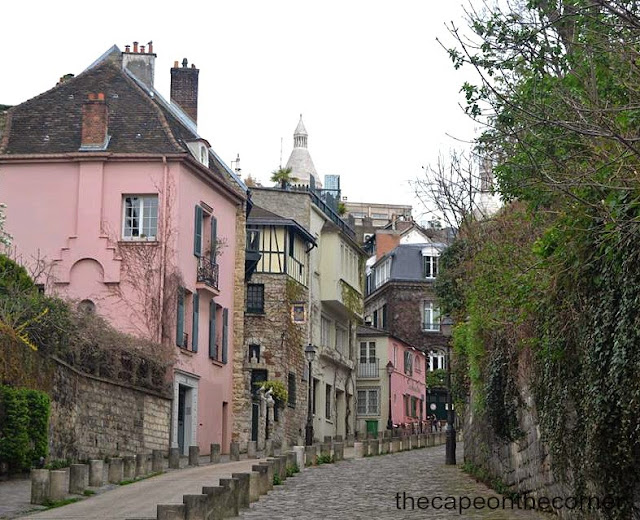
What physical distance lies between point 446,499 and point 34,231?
19.3 m

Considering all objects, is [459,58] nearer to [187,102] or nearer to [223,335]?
[223,335]

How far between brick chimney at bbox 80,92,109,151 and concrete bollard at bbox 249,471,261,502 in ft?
59.4

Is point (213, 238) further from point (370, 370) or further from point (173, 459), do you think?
point (370, 370)

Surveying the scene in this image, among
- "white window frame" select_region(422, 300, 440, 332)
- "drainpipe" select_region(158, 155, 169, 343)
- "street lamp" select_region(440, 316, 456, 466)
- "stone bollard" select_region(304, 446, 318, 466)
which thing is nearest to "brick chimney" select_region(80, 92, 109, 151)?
"drainpipe" select_region(158, 155, 169, 343)

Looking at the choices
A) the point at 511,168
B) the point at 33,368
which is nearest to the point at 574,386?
the point at 511,168

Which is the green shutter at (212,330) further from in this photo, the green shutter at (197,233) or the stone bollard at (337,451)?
the stone bollard at (337,451)

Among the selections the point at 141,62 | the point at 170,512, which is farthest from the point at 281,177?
the point at 170,512

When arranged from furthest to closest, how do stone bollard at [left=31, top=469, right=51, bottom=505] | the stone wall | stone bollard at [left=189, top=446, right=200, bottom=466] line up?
stone bollard at [left=189, top=446, right=200, bottom=466] → the stone wall → stone bollard at [left=31, top=469, right=51, bottom=505]

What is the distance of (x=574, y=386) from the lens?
12.8 m

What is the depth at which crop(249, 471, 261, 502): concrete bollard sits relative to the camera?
1809 centimetres

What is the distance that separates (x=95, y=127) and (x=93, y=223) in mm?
2845

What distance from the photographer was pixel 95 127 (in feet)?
115

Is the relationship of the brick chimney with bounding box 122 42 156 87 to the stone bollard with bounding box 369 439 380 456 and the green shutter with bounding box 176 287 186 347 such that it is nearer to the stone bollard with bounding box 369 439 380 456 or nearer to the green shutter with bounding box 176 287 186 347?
the green shutter with bounding box 176 287 186 347

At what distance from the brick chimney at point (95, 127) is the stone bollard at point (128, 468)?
14283mm
